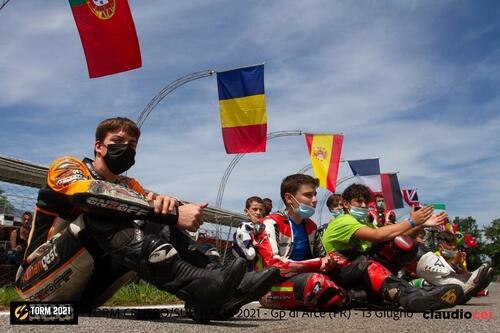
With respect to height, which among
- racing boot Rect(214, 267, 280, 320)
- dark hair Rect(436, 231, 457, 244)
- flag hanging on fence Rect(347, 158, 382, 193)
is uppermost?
flag hanging on fence Rect(347, 158, 382, 193)

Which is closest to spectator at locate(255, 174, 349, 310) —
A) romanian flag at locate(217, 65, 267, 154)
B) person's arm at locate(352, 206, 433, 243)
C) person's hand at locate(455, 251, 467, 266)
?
person's arm at locate(352, 206, 433, 243)

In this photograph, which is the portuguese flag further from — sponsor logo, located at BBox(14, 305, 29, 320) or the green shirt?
sponsor logo, located at BBox(14, 305, 29, 320)

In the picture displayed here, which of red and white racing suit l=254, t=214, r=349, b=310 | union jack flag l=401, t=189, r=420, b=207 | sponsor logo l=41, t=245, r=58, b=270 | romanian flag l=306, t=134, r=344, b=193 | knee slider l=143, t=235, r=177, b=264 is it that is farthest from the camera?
union jack flag l=401, t=189, r=420, b=207

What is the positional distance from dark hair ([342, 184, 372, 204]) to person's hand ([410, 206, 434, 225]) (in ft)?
2.06

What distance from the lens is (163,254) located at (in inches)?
88.0

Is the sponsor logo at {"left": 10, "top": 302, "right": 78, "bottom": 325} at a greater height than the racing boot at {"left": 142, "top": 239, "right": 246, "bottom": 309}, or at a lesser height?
lesser

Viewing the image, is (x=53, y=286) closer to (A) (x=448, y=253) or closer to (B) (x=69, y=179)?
(B) (x=69, y=179)

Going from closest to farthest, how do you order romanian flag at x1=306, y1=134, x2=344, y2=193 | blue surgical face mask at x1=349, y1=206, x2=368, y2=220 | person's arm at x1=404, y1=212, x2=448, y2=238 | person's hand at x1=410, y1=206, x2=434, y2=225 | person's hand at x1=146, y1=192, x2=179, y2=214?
person's hand at x1=146, y1=192, x2=179, y2=214 → person's hand at x1=410, y1=206, x2=434, y2=225 → person's arm at x1=404, y1=212, x2=448, y2=238 → blue surgical face mask at x1=349, y1=206, x2=368, y2=220 → romanian flag at x1=306, y1=134, x2=344, y2=193

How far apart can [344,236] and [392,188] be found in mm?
10382

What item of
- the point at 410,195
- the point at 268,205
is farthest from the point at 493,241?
the point at 268,205

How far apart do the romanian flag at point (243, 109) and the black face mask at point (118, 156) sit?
6.50 meters

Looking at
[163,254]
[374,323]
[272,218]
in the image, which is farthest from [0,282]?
[374,323]

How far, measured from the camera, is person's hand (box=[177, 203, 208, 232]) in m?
2.47

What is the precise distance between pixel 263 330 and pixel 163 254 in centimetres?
58
